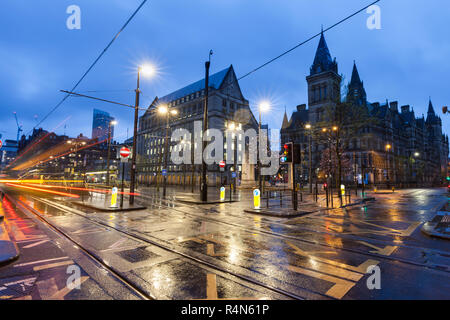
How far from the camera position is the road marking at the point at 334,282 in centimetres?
341

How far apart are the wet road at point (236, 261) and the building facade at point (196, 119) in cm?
4712

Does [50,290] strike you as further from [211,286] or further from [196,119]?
[196,119]

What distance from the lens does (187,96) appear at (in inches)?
2694

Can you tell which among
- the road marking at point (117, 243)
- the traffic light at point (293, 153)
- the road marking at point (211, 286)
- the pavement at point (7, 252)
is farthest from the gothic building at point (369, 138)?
the pavement at point (7, 252)

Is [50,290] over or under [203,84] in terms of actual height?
under

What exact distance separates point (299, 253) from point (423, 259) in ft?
8.84

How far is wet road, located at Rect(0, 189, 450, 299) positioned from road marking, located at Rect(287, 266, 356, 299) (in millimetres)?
16

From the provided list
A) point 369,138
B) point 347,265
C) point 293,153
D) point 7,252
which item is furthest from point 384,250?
point 369,138

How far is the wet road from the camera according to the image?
352 cm

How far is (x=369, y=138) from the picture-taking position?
61.4m

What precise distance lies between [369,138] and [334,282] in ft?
229

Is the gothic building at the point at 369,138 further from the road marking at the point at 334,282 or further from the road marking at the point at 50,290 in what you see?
the road marking at the point at 50,290
